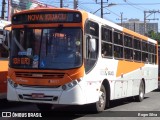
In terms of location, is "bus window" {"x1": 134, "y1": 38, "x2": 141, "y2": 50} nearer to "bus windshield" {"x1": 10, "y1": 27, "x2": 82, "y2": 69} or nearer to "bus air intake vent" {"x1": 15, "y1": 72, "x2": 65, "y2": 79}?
"bus windshield" {"x1": 10, "y1": 27, "x2": 82, "y2": 69}

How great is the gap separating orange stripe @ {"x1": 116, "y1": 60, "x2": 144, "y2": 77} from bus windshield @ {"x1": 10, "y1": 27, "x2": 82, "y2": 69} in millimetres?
3961

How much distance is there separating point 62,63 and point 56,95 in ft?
2.87

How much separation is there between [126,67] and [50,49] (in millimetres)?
5462

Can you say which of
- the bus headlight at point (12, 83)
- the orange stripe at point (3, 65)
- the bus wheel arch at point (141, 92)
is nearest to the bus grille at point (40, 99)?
the bus headlight at point (12, 83)

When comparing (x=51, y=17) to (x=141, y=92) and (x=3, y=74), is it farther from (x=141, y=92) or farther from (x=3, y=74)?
(x=141, y=92)

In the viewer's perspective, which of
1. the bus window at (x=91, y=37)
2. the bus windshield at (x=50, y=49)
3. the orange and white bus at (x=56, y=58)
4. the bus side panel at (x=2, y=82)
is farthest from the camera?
the bus side panel at (x=2, y=82)

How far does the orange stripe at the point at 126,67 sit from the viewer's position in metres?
14.7

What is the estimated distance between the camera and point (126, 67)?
15.6 metres

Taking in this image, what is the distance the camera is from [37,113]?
1259 centimetres

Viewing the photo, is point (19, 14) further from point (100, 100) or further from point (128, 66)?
point (128, 66)

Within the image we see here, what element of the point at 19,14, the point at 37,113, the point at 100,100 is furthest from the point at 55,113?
the point at 19,14

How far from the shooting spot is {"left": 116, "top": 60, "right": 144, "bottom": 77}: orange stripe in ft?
48.1

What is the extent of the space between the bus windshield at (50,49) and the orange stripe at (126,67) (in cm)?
396

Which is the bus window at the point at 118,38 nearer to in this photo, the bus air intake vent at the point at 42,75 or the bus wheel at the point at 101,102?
the bus wheel at the point at 101,102
